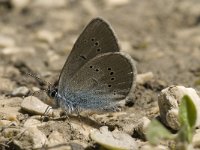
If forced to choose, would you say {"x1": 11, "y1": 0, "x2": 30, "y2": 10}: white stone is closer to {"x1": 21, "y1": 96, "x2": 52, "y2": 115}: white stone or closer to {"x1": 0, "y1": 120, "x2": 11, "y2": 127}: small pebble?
{"x1": 21, "y1": 96, "x2": 52, "y2": 115}: white stone

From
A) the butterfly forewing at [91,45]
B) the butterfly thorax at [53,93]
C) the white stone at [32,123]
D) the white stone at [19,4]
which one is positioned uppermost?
the white stone at [19,4]

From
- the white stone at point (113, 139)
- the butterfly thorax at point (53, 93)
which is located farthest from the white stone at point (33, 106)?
the white stone at point (113, 139)

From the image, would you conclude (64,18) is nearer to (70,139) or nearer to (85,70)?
(85,70)

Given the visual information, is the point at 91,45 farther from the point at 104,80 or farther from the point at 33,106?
the point at 33,106

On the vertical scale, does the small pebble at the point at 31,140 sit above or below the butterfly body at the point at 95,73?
below

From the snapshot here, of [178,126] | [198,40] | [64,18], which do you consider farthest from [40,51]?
[178,126]

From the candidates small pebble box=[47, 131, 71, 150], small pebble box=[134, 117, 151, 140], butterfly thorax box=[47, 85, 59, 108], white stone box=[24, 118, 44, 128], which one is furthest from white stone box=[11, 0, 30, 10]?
small pebble box=[134, 117, 151, 140]

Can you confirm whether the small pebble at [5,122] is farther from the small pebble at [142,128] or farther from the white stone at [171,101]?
the white stone at [171,101]
